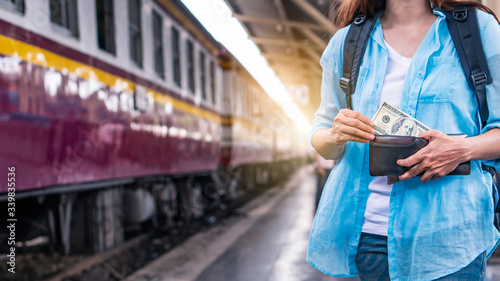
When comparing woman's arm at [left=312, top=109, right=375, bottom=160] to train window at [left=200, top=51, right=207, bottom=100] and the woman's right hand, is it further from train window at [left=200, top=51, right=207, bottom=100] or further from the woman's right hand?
train window at [left=200, top=51, right=207, bottom=100]

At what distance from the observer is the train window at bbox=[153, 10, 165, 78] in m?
7.34

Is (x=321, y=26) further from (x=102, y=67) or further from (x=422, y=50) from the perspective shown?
(x=422, y=50)

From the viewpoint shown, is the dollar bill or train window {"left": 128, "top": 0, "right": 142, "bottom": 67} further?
train window {"left": 128, "top": 0, "right": 142, "bottom": 67}

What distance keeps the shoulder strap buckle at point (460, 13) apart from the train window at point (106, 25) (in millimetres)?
4549

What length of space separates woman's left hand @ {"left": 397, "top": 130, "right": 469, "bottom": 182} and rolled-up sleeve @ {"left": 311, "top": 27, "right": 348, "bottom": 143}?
381mm

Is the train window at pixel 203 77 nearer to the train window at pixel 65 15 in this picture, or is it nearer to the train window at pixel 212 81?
the train window at pixel 212 81

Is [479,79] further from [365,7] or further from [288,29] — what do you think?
[288,29]

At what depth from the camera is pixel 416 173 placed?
1.37 metres

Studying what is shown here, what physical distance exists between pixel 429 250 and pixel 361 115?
1.37 feet

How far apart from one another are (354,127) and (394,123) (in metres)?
0.11

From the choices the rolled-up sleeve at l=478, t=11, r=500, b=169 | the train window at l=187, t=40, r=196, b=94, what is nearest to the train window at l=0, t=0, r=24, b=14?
the rolled-up sleeve at l=478, t=11, r=500, b=169

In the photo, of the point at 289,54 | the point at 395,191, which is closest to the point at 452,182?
the point at 395,191

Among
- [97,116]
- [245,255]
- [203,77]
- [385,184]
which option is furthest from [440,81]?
[203,77]

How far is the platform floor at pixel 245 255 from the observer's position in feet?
15.7
